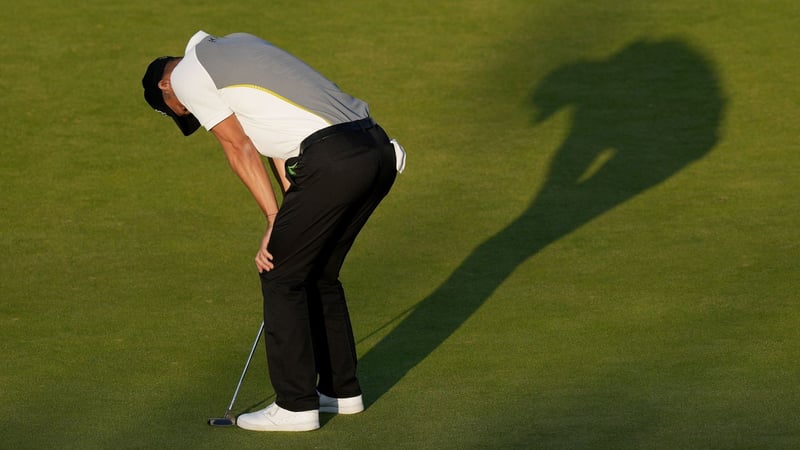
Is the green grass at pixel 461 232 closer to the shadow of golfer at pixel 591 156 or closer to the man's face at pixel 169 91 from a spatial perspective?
the shadow of golfer at pixel 591 156

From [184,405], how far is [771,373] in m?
2.48

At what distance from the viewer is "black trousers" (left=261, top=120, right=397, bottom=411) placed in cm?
520

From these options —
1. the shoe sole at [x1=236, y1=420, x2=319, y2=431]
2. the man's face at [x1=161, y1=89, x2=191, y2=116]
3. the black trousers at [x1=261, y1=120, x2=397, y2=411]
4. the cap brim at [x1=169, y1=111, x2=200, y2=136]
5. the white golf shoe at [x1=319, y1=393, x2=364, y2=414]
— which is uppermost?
the man's face at [x1=161, y1=89, x2=191, y2=116]

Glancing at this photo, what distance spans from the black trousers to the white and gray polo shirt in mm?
93

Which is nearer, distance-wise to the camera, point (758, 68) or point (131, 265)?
point (131, 265)

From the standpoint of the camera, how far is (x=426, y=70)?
11883 mm

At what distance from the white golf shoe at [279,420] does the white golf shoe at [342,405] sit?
8.2 inches

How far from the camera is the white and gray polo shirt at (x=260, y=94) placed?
521 centimetres

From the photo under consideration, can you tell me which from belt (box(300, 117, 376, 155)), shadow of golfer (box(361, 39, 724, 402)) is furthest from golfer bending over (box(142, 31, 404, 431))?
shadow of golfer (box(361, 39, 724, 402))

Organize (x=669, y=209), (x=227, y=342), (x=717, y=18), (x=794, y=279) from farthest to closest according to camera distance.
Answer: (x=717, y=18)
(x=669, y=209)
(x=794, y=279)
(x=227, y=342)

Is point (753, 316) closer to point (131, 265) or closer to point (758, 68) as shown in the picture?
point (131, 265)

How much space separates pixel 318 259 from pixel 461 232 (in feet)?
11.4

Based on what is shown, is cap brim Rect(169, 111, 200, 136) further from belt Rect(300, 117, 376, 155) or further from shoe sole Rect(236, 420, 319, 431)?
shoe sole Rect(236, 420, 319, 431)

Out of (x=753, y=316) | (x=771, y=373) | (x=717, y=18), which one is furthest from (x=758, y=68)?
(x=771, y=373)
